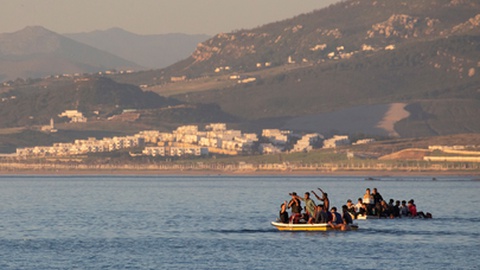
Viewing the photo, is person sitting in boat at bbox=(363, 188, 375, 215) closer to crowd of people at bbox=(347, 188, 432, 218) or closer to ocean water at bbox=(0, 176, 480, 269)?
crowd of people at bbox=(347, 188, 432, 218)

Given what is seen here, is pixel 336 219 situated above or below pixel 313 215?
below

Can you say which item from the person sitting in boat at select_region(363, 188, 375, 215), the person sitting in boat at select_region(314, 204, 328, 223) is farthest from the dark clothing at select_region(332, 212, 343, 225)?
the person sitting in boat at select_region(363, 188, 375, 215)

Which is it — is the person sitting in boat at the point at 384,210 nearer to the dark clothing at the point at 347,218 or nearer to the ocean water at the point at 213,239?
the ocean water at the point at 213,239

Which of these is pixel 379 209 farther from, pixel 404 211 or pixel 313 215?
pixel 313 215

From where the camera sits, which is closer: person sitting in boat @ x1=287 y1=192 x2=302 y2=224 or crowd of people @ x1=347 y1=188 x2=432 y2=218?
person sitting in boat @ x1=287 y1=192 x2=302 y2=224

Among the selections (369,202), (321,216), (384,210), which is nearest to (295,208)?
(321,216)

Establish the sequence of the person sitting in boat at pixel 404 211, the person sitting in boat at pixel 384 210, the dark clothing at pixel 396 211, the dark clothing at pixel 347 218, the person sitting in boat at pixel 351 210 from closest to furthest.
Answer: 1. the dark clothing at pixel 347 218
2. the person sitting in boat at pixel 351 210
3. the person sitting in boat at pixel 384 210
4. the dark clothing at pixel 396 211
5. the person sitting in boat at pixel 404 211

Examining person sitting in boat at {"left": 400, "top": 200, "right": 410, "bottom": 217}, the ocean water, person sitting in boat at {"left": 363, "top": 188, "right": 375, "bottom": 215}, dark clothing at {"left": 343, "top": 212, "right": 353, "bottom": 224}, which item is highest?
person sitting in boat at {"left": 363, "top": 188, "right": 375, "bottom": 215}

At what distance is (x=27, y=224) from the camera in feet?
348

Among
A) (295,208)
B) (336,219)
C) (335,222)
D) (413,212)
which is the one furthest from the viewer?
(413,212)

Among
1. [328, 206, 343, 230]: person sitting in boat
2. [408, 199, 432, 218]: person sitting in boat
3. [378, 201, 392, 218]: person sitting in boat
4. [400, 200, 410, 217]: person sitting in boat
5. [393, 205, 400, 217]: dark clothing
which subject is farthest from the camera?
[400, 200, 410, 217]: person sitting in boat

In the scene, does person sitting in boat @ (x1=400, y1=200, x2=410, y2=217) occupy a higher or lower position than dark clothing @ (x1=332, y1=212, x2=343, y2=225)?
higher

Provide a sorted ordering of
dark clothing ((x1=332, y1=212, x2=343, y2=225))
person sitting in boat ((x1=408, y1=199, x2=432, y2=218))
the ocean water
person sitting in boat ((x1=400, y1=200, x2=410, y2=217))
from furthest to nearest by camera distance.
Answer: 1. person sitting in boat ((x1=400, y1=200, x2=410, y2=217))
2. person sitting in boat ((x1=408, y1=199, x2=432, y2=218))
3. dark clothing ((x1=332, y1=212, x2=343, y2=225))
4. the ocean water

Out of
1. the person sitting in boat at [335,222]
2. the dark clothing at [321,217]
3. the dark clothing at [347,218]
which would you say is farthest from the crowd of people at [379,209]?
the dark clothing at [321,217]
